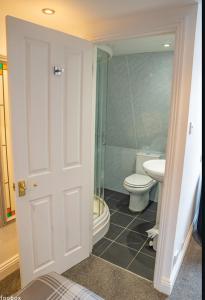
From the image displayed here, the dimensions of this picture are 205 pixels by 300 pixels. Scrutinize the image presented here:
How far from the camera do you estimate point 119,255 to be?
7.63ft

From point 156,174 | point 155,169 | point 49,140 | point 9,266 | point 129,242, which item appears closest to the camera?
point 49,140

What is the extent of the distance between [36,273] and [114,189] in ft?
7.54

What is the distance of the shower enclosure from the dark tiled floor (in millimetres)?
156

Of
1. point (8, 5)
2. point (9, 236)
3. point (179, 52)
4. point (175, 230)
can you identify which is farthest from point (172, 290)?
point (8, 5)

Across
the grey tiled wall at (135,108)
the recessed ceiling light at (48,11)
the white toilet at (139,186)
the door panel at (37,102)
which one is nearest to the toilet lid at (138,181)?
the white toilet at (139,186)

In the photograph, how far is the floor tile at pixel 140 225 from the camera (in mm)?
2783

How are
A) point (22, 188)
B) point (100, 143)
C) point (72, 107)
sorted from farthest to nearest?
point (100, 143), point (72, 107), point (22, 188)

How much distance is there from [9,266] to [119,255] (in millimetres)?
1073

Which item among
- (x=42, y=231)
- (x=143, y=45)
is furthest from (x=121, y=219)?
(x=143, y=45)

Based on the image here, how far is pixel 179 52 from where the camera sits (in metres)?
1.53

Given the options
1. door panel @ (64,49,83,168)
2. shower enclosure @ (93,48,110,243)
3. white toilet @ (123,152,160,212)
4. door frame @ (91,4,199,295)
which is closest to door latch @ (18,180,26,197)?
door panel @ (64,49,83,168)

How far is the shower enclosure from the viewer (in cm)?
249

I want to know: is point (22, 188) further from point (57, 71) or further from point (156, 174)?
point (156, 174)

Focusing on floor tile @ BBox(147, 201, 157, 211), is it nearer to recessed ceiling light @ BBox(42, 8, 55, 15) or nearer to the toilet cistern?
the toilet cistern
